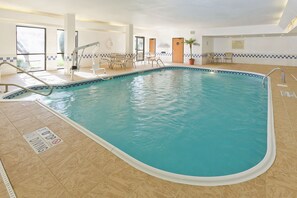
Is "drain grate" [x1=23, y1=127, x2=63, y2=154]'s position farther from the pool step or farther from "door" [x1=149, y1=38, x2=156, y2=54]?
"door" [x1=149, y1=38, x2=156, y2=54]

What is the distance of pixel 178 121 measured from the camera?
4750mm

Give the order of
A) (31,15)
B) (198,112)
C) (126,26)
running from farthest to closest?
(126,26) < (31,15) < (198,112)

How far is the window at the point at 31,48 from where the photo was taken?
9.95 m

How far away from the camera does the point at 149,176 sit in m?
2.38

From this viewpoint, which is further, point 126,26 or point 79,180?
point 126,26

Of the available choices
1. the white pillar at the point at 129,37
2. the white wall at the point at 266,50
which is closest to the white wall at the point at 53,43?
the white pillar at the point at 129,37

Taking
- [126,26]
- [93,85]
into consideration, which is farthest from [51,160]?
[126,26]

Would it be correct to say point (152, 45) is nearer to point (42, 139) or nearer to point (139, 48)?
point (139, 48)

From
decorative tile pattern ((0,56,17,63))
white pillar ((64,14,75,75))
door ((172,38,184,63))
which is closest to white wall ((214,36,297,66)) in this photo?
door ((172,38,184,63))

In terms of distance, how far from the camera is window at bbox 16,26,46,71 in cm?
995

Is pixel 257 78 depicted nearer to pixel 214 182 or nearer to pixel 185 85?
pixel 185 85

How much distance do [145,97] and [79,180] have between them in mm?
4486

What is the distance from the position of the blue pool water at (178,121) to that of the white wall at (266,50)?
799 cm

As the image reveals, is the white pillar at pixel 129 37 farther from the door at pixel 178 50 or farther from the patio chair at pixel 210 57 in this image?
the patio chair at pixel 210 57
